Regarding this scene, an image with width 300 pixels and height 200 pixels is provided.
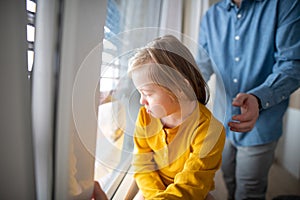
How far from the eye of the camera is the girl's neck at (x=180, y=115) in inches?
19.6

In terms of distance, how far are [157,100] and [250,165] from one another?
26.9 inches

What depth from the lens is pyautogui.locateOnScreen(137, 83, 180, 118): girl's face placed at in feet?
1.52

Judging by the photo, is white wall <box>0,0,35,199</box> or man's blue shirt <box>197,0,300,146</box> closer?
white wall <box>0,0,35,199</box>

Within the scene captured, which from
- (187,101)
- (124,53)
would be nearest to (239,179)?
(187,101)

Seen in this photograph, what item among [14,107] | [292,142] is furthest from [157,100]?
[292,142]

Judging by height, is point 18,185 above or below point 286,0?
below

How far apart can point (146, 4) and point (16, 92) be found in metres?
0.64

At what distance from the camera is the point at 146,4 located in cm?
82

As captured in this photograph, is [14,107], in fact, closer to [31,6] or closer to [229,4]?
[31,6]

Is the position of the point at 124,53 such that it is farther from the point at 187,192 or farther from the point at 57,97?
the point at 187,192

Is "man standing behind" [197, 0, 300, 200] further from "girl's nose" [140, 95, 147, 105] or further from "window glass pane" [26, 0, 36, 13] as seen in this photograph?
"window glass pane" [26, 0, 36, 13]

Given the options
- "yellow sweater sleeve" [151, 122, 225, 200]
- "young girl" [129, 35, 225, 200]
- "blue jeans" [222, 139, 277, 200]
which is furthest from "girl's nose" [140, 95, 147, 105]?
"blue jeans" [222, 139, 277, 200]

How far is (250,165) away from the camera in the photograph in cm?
91

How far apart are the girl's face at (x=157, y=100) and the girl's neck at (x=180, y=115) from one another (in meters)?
0.01
